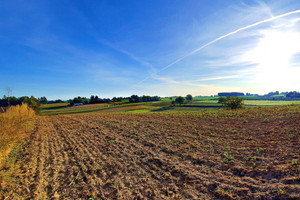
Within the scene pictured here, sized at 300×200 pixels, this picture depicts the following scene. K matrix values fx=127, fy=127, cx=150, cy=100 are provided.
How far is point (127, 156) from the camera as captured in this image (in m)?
7.79

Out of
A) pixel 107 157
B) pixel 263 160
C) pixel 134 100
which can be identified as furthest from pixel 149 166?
pixel 134 100

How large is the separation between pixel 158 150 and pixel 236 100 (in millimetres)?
40884

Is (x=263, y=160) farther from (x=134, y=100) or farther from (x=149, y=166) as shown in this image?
(x=134, y=100)

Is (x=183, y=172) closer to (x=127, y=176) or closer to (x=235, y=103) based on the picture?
(x=127, y=176)

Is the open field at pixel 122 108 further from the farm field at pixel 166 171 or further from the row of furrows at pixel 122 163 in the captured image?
the farm field at pixel 166 171

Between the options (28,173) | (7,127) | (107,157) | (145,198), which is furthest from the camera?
(7,127)

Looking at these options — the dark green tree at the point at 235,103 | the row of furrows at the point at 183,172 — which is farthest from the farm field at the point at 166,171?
the dark green tree at the point at 235,103

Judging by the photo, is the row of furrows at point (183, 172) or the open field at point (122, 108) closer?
the row of furrows at point (183, 172)

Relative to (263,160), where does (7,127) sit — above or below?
above

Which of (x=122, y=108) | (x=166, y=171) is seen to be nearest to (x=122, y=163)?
(x=166, y=171)

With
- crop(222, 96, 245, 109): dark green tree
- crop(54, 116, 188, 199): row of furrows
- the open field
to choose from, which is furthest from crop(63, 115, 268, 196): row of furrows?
the open field

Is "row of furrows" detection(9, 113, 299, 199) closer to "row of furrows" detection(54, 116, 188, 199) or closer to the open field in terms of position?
"row of furrows" detection(54, 116, 188, 199)

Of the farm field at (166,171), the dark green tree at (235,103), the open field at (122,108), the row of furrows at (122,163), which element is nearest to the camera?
the farm field at (166,171)

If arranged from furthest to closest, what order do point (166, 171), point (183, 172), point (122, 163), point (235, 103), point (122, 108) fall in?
point (122, 108) → point (235, 103) → point (122, 163) → point (166, 171) → point (183, 172)
